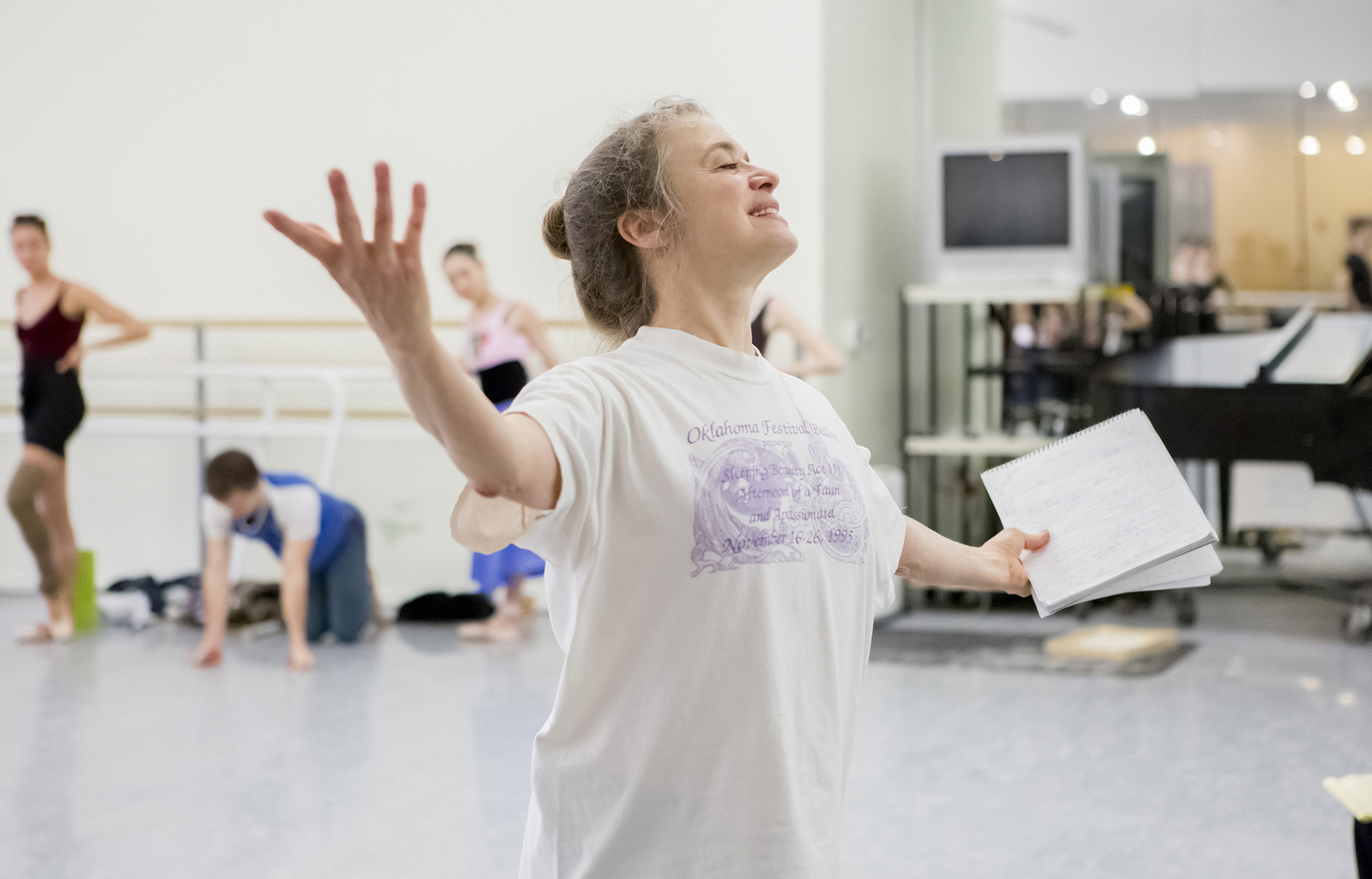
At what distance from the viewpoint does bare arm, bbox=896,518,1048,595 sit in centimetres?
118

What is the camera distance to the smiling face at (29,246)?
4.42m

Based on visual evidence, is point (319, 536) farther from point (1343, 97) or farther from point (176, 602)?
→ point (1343, 97)

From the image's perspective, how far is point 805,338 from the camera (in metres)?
3.98

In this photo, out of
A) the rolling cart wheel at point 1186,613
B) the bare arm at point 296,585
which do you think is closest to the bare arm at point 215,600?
the bare arm at point 296,585

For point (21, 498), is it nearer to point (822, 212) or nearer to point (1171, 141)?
point (822, 212)

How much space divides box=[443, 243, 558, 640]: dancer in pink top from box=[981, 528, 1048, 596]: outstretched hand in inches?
121

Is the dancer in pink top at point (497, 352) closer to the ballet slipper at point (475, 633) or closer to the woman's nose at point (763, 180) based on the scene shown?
the ballet slipper at point (475, 633)

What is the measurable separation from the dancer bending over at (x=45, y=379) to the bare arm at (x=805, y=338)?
7.37 ft

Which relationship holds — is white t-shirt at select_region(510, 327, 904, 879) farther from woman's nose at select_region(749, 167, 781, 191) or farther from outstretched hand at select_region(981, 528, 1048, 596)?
outstretched hand at select_region(981, 528, 1048, 596)

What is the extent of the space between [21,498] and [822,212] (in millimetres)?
2911

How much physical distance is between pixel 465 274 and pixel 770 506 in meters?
3.53

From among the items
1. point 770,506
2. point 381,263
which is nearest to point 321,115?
point 770,506

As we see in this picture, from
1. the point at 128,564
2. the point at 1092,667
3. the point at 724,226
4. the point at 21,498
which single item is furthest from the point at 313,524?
the point at 724,226

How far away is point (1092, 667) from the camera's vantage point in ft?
12.8
